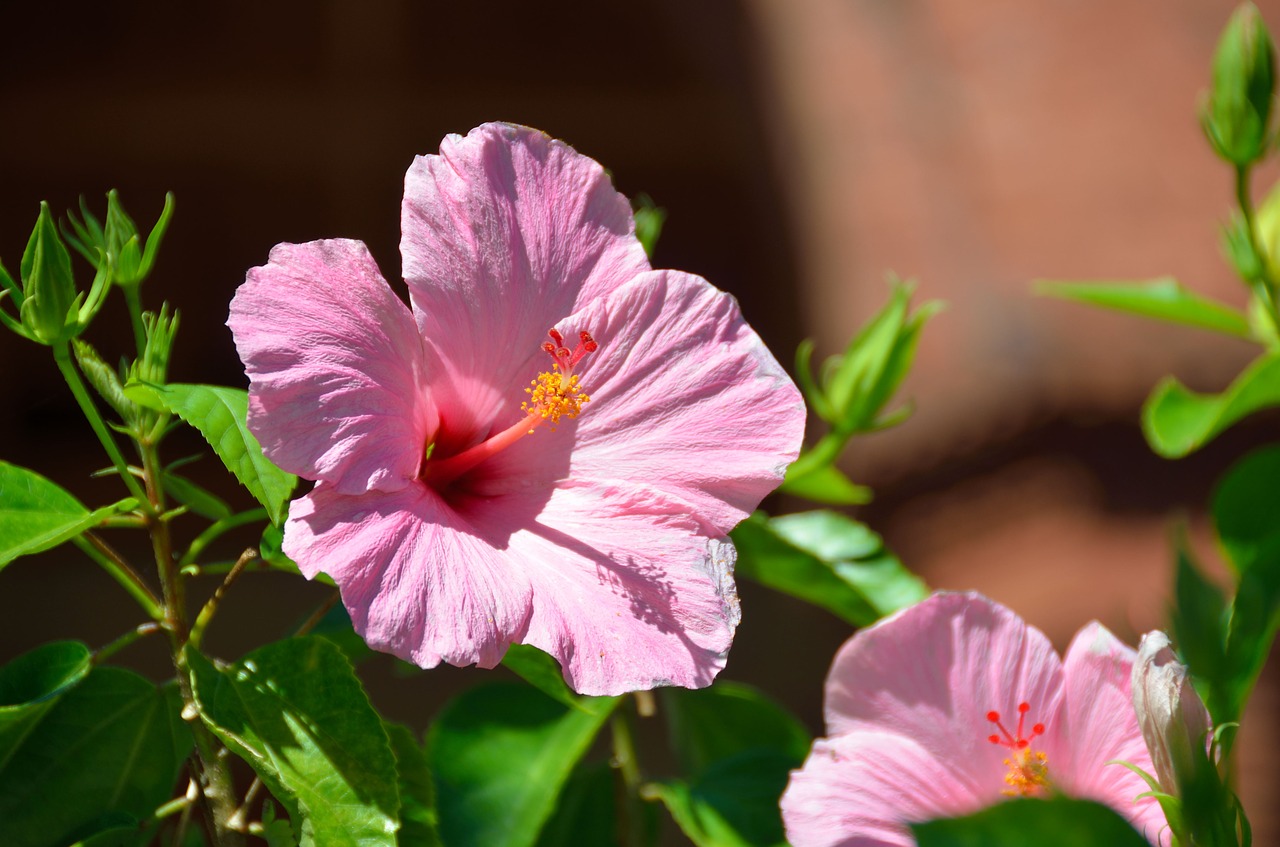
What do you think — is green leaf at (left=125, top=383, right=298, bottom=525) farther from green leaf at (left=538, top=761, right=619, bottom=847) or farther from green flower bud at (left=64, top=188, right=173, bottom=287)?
green leaf at (left=538, top=761, right=619, bottom=847)

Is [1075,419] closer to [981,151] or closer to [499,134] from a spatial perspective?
[981,151]

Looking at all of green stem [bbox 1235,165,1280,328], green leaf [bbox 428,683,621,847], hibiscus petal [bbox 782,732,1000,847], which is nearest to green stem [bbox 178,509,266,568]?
green leaf [bbox 428,683,621,847]

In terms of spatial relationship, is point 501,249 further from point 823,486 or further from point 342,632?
point 823,486

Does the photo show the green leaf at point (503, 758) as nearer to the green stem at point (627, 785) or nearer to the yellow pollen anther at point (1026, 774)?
the green stem at point (627, 785)

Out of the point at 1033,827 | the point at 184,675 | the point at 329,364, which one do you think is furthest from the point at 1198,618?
the point at 184,675

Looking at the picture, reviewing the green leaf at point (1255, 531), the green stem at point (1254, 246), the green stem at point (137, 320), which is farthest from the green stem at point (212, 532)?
the green stem at point (1254, 246)

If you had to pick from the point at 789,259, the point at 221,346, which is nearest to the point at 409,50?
the point at 221,346
